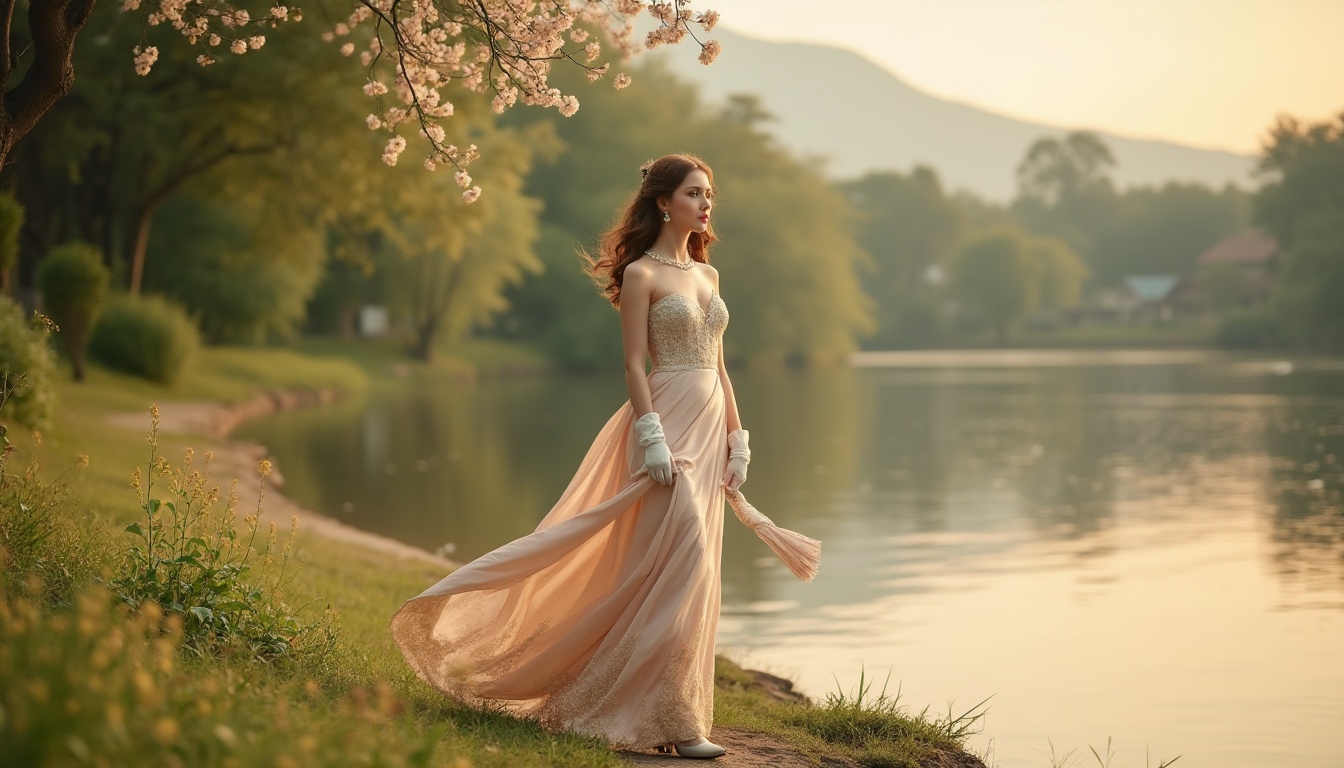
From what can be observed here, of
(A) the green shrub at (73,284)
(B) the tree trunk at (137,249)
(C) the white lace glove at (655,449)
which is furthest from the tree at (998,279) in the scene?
(C) the white lace glove at (655,449)

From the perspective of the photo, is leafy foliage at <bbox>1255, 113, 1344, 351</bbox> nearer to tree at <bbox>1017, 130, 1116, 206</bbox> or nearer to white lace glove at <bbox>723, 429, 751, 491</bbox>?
tree at <bbox>1017, 130, 1116, 206</bbox>

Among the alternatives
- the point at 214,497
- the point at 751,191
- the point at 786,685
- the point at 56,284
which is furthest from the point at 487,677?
the point at 751,191

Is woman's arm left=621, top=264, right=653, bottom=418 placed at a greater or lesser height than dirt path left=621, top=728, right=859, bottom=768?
greater

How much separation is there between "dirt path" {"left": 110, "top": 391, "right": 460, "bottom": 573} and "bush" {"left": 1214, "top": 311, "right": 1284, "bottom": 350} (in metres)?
52.3

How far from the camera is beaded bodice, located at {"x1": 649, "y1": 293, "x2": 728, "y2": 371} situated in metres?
5.38

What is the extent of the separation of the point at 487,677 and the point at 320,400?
3029 centimetres

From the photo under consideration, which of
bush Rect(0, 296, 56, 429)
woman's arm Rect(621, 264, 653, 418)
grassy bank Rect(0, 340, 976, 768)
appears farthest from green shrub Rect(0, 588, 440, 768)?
bush Rect(0, 296, 56, 429)

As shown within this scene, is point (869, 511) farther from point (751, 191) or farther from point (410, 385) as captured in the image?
point (751, 191)

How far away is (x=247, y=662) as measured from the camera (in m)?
4.74

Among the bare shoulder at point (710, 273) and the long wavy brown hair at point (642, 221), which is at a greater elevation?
the long wavy brown hair at point (642, 221)

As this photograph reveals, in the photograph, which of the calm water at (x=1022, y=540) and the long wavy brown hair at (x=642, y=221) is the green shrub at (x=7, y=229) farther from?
the long wavy brown hair at (x=642, y=221)

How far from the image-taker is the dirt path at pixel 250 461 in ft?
39.7

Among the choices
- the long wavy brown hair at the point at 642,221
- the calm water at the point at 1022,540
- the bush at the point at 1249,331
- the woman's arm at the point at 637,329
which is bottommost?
the calm water at the point at 1022,540

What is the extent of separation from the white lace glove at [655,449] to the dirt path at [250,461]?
2.42 metres
